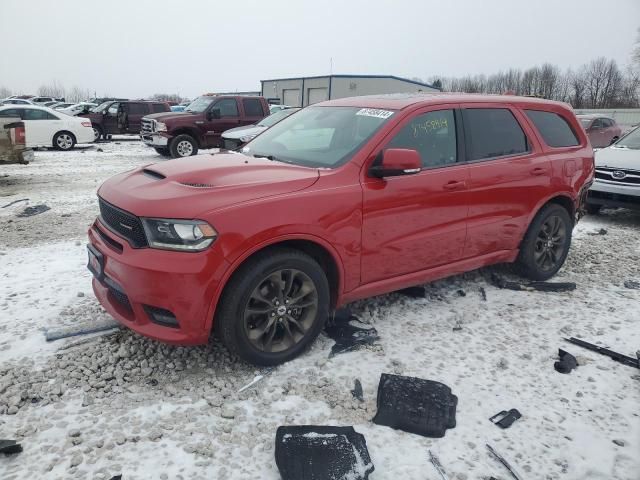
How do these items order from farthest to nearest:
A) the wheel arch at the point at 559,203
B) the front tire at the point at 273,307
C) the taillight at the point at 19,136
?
the taillight at the point at 19,136 < the wheel arch at the point at 559,203 < the front tire at the point at 273,307

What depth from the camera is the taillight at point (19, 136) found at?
9805 mm

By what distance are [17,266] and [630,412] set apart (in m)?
5.69

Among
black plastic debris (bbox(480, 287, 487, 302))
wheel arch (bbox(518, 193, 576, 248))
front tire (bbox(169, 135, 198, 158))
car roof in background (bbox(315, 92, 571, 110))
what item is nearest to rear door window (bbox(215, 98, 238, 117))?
front tire (bbox(169, 135, 198, 158))

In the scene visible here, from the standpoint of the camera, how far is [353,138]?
3.81 meters

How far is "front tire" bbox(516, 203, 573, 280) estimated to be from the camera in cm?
488

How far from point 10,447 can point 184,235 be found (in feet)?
4.69

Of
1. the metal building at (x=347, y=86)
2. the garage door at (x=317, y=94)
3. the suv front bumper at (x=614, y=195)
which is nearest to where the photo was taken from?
the suv front bumper at (x=614, y=195)

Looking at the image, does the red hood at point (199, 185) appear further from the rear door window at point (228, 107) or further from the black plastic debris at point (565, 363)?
the rear door window at point (228, 107)

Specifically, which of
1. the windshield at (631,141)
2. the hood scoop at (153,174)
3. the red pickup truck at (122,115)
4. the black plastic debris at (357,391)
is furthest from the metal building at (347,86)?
the black plastic debris at (357,391)

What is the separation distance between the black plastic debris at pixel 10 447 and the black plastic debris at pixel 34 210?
5791 millimetres

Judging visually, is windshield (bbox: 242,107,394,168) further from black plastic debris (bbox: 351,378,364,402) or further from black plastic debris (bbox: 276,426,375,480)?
black plastic debris (bbox: 276,426,375,480)

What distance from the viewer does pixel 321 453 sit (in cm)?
254

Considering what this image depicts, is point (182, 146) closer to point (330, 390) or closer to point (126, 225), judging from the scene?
point (126, 225)

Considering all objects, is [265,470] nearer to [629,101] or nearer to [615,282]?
[615,282]
